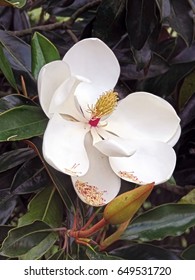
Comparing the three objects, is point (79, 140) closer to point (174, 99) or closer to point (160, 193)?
point (174, 99)

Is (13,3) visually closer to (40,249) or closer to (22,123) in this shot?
(22,123)

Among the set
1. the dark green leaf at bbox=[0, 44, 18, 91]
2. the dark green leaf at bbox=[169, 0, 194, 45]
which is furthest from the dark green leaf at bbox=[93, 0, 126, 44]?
the dark green leaf at bbox=[0, 44, 18, 91]

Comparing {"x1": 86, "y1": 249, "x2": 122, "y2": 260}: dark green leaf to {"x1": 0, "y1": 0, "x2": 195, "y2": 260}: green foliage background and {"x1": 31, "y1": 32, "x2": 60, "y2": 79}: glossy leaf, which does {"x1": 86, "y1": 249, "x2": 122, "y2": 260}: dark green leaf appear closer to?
{"x1": 0, "y1": 0, "x2": 195, "y2": 260}: green foliage background

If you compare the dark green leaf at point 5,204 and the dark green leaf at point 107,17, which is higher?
the dark green leaf at point 107,17

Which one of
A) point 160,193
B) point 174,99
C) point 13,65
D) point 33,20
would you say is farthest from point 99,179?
point 33,20

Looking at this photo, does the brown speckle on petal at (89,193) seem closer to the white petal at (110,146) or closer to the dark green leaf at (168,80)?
→ the white petal at (110,146)

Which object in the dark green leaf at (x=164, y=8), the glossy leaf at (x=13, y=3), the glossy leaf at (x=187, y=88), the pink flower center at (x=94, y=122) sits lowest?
the glossy leaf at (x=187, y=88)

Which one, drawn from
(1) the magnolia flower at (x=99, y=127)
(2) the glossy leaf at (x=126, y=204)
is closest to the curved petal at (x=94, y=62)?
(1) the magnolia flower at (x=99, y=127)
